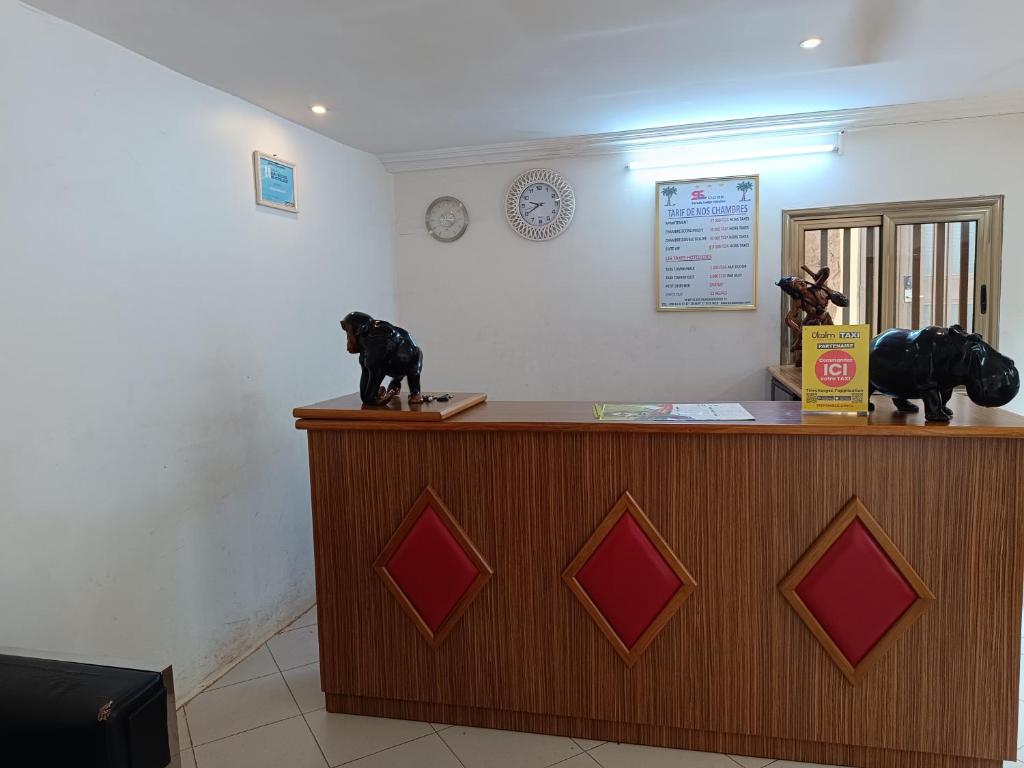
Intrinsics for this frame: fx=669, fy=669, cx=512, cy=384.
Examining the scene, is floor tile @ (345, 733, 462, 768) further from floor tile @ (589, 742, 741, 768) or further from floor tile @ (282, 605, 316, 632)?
floor tile @ (282, 605, 316, 632)

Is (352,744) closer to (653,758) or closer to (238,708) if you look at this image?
(238,708)

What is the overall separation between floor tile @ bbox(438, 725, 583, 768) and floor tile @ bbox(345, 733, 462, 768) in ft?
0.11

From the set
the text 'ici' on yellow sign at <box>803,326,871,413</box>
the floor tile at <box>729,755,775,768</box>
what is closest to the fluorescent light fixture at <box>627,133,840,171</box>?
the text 'ici' on yellow sign at <box>803,326,871,413</box>

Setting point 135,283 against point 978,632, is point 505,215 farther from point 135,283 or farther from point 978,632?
point 978,632

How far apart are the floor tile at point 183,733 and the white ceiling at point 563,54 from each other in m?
2.36

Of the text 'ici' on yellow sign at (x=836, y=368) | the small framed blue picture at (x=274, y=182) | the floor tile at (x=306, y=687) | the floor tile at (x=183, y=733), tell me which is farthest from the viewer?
the small framed blue picture at (x=274, y=182)

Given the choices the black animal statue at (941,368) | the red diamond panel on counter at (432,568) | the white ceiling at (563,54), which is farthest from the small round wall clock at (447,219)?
the black animal statue at (941,368)

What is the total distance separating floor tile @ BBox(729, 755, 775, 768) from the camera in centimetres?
202

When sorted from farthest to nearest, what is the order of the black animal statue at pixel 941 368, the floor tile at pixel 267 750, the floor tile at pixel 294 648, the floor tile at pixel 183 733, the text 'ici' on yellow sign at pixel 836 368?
the floor tile at pixel 294 648
the floor tile at pixel 183 733
the floor tile at pixel 267 750
the text 'ici' on yellow sign at pixel 836 368
the black animal statue at pixel 941 368

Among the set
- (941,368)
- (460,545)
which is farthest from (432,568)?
(941,368)

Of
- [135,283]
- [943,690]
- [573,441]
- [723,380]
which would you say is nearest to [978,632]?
[943,690]

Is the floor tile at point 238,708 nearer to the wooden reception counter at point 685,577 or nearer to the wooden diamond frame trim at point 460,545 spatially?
the wooden reception counter at point 685,577

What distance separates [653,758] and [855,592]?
0.80 meters

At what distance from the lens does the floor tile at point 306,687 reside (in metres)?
2.45
